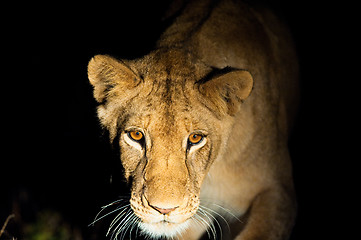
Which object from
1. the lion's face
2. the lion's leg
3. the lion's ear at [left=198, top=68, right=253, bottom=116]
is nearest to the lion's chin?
the lion's face

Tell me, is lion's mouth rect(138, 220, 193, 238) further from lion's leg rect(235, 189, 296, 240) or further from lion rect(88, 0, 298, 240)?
lion's leg rect(235, 189, 296, 240)

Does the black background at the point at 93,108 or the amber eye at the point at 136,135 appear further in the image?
the black background at the point at 93,108

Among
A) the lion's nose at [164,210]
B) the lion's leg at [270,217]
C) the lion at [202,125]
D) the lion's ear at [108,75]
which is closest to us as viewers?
the lion's nose at [164,210]

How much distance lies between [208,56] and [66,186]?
2968 mm

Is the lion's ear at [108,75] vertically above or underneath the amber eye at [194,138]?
Result: above

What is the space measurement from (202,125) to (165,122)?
0.84ft

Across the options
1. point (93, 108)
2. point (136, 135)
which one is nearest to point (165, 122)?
point (136, 135)

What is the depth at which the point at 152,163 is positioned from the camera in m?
2.71

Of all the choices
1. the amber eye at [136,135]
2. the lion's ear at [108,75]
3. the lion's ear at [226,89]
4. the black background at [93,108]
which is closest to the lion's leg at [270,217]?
the lion's ear at [226,89]

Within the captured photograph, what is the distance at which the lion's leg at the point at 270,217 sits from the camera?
10.5 feet

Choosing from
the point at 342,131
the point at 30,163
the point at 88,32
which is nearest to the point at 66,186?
the point at 30,163

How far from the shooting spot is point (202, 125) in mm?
2891

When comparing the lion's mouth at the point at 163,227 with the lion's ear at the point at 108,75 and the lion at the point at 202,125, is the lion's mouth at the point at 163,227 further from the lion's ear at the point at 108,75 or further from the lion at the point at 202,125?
the lion's ear at the point at 108,75

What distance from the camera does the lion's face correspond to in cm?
269
